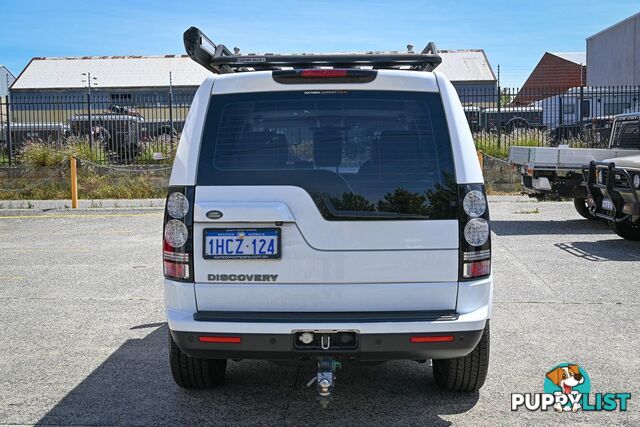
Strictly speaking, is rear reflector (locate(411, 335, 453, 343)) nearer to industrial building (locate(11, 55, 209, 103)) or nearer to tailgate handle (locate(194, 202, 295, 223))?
tailgate handle (locate(194, 202, 295, 223))

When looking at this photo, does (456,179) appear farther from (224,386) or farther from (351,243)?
(224,386)

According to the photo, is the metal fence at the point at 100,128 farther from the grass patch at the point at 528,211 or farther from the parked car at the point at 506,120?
the grass patch at the point at 528,211

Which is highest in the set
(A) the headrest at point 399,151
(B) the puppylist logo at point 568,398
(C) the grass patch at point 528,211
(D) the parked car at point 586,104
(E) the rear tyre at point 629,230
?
(D) the parked car at point 586,104

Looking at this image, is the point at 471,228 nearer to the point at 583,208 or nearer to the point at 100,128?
the point at 583,208

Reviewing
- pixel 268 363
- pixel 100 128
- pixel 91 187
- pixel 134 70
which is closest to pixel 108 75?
pixel 134 70

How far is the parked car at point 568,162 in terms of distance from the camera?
1268 cm

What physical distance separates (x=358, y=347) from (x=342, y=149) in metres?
1.09

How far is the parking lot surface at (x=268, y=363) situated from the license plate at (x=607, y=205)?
0.57 meters

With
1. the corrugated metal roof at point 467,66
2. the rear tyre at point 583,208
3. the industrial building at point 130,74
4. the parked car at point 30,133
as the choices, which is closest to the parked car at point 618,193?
the rear tyre at point 583,208

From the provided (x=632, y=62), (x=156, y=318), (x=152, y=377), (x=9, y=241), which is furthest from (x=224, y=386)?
(x=632, y=62)

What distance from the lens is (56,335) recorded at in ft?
21.2

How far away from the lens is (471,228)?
13.4 feet

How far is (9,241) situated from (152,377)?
8.21m

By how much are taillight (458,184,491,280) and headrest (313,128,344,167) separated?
0.70 metres
